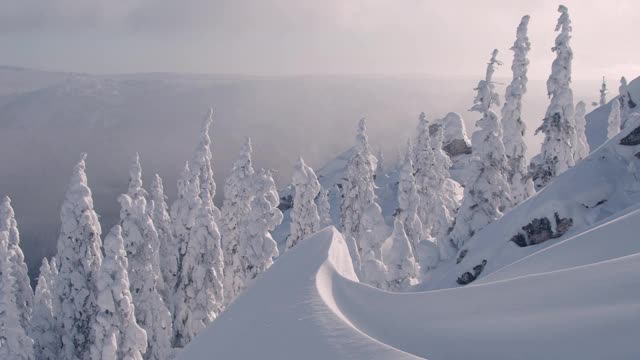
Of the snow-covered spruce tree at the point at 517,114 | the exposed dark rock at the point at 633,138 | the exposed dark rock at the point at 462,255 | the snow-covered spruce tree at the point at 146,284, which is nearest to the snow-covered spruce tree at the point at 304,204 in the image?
the snow-covered spruce tree at the point at 146,284

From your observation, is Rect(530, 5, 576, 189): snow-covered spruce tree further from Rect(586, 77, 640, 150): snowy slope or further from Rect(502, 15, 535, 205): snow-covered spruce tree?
Rect(586, 77, 640, 150): snowy slope

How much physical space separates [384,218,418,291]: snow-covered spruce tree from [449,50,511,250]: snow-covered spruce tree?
243 cm

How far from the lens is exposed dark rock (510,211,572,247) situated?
62.4 ft

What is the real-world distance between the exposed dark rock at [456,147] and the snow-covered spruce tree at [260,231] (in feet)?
156

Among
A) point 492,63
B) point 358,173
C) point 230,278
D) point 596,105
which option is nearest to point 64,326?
point 230,278

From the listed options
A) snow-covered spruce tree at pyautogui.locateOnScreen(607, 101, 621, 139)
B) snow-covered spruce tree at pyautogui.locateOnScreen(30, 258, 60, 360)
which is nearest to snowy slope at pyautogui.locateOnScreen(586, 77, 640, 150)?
snow-covered spruce tree at pyautogui.locateOnScreen(607, 101, 621, 139)

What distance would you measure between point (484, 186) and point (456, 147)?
4946 cm

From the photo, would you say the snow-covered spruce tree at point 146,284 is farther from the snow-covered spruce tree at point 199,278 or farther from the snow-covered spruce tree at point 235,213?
the snow-covered spruce tree at point 235,213

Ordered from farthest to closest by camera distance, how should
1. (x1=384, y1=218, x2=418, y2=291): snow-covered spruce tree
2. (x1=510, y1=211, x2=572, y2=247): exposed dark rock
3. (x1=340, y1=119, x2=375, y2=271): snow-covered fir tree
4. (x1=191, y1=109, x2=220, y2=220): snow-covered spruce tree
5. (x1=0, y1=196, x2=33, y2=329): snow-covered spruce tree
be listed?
(x1=340, y1=119, x2=375, y2=271): snow-covered fir tree, (x1=191, y1=109, x2=220, y2=220): snow-covered spruce tree, (x1=0, y1=196, x2=33, y2=329): snow-covered spruce tree, (x1=384, y1=218, x2=418, y2=291): snow-covered spruce tree, (x1=510, y1=211, x2=572, y2=247): exposed dark rock

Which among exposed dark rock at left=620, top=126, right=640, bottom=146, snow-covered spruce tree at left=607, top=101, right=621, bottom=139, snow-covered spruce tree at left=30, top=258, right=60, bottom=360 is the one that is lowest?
snow-covered spruce tree at left=30, top=258, right=60, bottom=360

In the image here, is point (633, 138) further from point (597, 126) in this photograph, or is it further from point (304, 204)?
point (597, 126)

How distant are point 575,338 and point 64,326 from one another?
25869mm

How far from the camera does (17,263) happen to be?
106 feet

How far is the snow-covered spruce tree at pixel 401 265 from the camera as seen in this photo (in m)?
27.2
